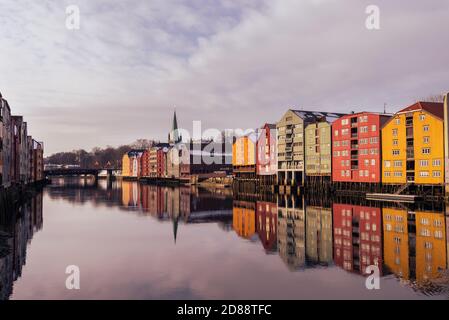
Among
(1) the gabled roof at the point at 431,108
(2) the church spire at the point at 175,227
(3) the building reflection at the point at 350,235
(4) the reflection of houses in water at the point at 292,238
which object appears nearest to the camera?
(3) the building reflection at the point at 350,235

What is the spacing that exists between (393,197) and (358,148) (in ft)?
59.2

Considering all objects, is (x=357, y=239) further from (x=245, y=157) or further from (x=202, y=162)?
(x=202, y=162)

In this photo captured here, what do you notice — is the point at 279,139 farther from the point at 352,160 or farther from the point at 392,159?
the point at 392,159

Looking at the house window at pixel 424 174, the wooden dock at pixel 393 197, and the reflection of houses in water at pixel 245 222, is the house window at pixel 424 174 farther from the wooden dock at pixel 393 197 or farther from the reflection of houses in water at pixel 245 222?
the reflection of houses in water at pixel 245 222

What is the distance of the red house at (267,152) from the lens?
109 m

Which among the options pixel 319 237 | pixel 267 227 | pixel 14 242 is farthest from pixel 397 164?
pixel 14 242

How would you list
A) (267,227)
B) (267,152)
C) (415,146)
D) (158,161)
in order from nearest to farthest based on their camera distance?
(267,227) → (415,146) → (267,152) → (158,161)

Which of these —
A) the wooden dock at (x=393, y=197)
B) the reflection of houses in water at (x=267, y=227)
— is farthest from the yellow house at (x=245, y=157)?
the reflection of houses in water at (x=267, y=227)

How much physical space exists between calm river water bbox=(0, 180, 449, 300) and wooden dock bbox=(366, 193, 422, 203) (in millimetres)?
16237

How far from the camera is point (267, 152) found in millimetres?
111125

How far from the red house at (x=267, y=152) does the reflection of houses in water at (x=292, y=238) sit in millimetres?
54858

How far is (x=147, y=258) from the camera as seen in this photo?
2734 centimetres

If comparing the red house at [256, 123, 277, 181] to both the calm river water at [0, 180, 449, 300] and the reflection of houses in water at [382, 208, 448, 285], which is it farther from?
the reflection of houses in water at [382, 208, 448, 285]

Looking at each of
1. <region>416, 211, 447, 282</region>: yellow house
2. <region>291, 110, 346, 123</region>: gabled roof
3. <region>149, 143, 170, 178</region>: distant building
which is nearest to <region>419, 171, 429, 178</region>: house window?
<region>416, 211, 447, 282</region>: yellow house
